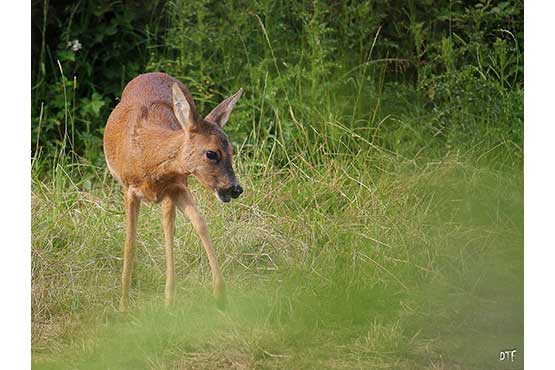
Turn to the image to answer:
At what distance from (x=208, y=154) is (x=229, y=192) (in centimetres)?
15

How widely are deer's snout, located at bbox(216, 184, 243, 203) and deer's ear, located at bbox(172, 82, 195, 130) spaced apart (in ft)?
0.80

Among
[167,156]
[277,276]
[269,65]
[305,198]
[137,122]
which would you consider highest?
[269,65]

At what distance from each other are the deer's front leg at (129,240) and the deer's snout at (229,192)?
1.06ft

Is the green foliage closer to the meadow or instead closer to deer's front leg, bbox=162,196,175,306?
the meadow

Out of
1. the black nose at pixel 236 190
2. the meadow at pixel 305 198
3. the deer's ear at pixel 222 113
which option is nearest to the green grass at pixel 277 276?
the meadow at pixel 305 198

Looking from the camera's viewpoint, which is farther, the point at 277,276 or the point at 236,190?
the point at 277,276

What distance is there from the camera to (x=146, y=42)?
5051mm

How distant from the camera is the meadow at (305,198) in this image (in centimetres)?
486

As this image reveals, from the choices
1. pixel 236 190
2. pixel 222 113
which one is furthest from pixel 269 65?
pixel 236 190

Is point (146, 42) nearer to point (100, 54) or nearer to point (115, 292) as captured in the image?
point (100, 54)

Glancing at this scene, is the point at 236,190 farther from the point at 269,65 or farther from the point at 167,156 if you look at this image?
the point at 269,65

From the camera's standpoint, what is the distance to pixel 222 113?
15.8 ft

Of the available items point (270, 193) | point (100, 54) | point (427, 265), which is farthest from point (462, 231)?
point (100, 54)

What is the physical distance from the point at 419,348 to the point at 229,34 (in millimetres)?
1334
